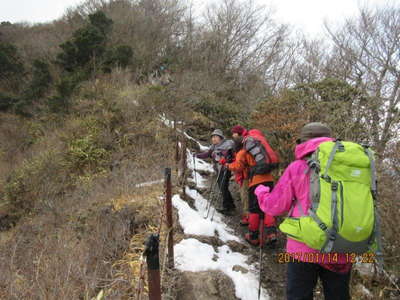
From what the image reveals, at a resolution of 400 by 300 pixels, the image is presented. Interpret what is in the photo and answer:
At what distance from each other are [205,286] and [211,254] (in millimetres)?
701

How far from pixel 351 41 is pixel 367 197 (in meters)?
14.2

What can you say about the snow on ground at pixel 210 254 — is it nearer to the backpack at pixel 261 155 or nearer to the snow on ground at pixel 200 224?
the snow on ground at pixel 200 224

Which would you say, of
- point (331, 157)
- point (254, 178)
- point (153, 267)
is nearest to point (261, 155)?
point (254, 178)

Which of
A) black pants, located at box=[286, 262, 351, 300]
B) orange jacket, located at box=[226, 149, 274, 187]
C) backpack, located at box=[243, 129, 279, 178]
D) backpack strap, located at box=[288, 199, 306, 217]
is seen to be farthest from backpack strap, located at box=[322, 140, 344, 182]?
orange jacket, located at box=[226, 149, 274, 187]

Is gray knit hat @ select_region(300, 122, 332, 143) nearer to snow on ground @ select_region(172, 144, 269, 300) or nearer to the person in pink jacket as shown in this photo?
the person in pink jacket

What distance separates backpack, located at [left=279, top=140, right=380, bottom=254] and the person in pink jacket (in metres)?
0.12

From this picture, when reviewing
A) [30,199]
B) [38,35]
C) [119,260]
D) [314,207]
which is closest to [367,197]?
[314,207]

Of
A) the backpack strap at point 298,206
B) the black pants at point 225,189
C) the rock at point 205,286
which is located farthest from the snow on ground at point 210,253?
the backpack strap at point 298,206

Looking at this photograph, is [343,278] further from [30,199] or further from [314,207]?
[30,199]

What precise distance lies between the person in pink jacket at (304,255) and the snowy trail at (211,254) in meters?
1.18

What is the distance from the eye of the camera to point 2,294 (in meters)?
2.86

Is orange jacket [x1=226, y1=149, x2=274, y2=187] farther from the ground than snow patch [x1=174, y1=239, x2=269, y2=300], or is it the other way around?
orange jacket [x1=226, y1=149, x2=274, y2=187]

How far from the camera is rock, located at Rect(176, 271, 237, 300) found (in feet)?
9.72

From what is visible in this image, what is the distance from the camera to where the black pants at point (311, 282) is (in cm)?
209
